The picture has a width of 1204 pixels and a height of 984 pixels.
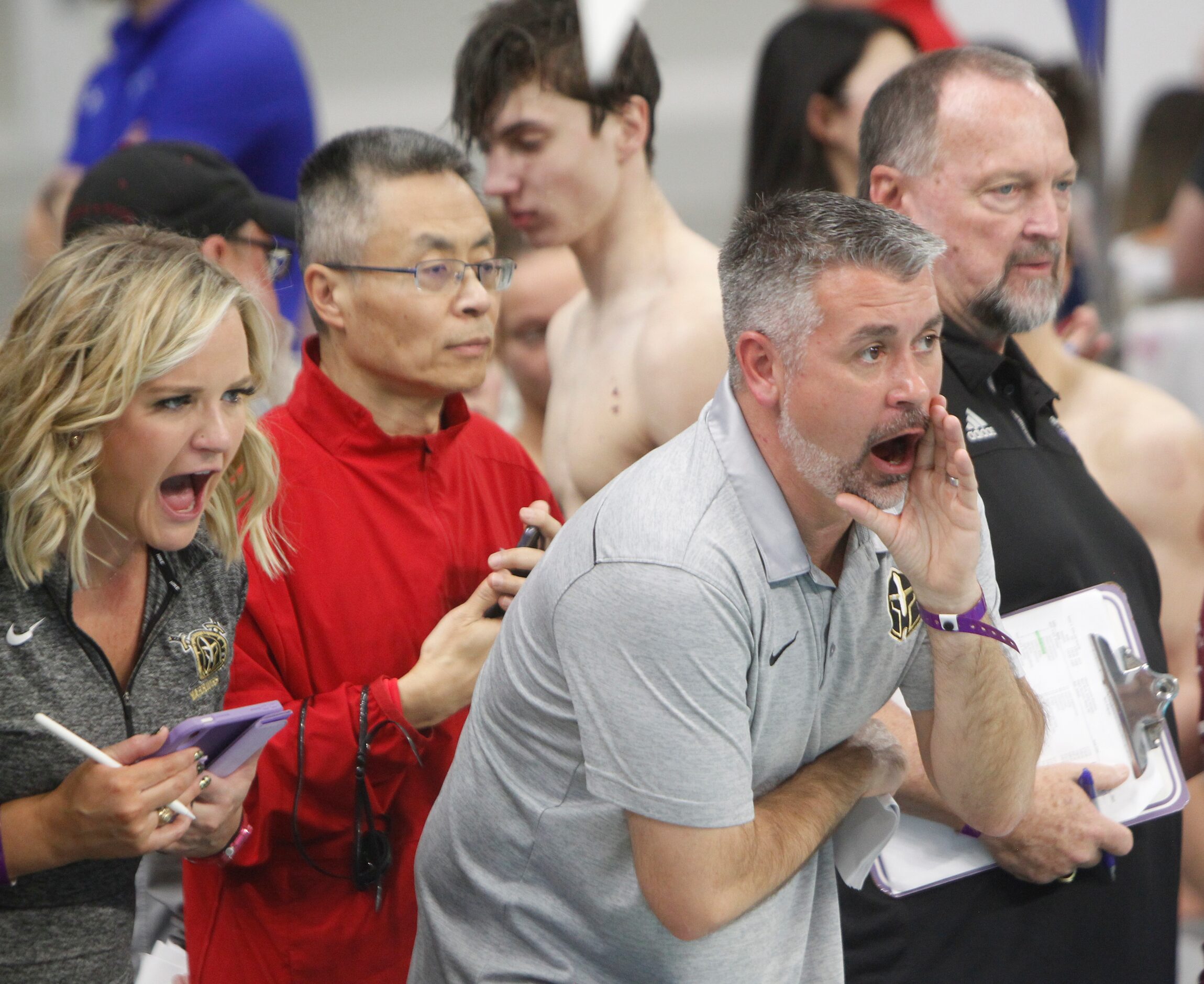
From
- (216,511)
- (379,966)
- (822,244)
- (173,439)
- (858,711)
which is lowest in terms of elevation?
(379,966)

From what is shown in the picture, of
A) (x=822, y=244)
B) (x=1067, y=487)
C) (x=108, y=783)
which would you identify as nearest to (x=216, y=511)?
(x=108, y=783)

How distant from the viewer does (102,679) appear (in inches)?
74.2

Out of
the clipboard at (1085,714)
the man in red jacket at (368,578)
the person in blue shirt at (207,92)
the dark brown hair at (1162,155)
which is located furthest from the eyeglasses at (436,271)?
the dark brown hair at (1162,155)

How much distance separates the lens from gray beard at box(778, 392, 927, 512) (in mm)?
1835

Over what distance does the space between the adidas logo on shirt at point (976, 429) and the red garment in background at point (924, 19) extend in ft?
8.16

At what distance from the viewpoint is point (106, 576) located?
77.3 inches

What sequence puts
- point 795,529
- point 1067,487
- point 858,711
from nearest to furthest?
1. point 795,529
2. point 858,711
3. point 1067,487

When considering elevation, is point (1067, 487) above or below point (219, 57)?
below

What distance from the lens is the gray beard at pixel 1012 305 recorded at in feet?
8.26

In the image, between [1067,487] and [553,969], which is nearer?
[553,969]

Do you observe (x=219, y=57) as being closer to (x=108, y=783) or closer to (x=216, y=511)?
(x=216, y=511)

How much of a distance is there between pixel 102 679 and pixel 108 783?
6.5 inches

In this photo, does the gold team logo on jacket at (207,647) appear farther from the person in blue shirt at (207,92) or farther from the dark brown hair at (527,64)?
the person in blue shirt at (207,92)

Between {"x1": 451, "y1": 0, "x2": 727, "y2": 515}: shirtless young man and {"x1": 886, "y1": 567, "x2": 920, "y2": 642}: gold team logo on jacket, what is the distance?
2.74ft
